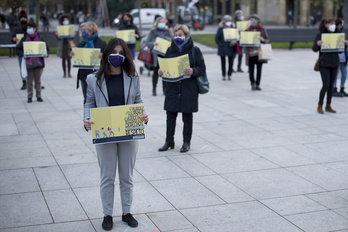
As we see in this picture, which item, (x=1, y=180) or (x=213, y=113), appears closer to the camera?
(x=1, y=180)

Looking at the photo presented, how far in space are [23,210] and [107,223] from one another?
1.11 metres

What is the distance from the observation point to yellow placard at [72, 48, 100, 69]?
10094 millimetres

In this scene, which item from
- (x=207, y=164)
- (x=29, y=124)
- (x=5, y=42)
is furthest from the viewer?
(x=5, y=42)

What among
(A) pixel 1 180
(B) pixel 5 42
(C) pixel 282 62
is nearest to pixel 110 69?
(A) pixel 1 180

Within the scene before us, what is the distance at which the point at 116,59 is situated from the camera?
5164mm

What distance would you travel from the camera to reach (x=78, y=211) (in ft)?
19.4

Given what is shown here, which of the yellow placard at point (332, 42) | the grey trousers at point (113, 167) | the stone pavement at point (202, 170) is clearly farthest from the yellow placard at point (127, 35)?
the grey trousers at point (113, 167)

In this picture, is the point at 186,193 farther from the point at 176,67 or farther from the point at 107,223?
the point at 176,67

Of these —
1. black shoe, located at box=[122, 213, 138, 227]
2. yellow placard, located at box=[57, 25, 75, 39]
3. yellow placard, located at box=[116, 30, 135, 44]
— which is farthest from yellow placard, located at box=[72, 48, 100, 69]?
yellow placard, located at box=[57, 25, 75, 39]

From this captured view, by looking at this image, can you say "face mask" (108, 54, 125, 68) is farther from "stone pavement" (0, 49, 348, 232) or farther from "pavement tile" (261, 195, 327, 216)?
"pavement tile" (261, 195, 327, 216)

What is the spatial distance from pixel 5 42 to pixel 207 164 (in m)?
17.7

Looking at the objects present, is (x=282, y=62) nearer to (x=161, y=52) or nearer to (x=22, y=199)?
(x=161, y=52)

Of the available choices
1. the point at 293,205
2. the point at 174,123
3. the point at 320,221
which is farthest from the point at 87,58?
the point at 320,221

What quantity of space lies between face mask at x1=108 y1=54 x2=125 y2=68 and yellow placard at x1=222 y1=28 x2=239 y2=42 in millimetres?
11507
